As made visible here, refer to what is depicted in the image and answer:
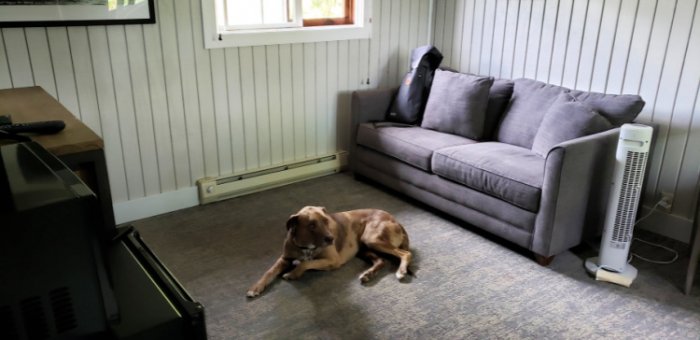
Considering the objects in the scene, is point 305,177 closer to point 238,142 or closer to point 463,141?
point 238,142

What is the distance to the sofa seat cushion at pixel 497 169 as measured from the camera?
269 cm

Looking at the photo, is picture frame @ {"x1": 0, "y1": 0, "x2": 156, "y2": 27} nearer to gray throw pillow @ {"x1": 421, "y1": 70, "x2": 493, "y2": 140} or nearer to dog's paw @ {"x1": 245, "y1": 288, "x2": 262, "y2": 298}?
dog's paw @ {"x1": 245, "y1": 288, "x2": 262, "y2": 298}

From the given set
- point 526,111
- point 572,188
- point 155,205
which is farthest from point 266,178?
point 572,188

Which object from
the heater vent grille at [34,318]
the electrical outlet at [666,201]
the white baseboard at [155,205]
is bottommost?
the white baseboard at [155,205]

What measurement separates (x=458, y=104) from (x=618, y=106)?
0.94 metres

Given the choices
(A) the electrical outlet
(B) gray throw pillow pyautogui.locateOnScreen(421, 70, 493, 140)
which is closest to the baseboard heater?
(B) gray throw pillow pyautogui.locateOnScreen(421, 70, 493, 140)

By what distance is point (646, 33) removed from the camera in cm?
297

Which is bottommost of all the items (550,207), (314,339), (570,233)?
(314,339)

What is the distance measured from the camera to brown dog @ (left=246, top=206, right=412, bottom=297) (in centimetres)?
249

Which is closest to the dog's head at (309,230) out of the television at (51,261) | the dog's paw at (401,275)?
the dog's paw at (401,275)

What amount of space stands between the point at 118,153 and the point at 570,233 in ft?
8.28

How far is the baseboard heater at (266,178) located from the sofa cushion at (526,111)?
4.11ft

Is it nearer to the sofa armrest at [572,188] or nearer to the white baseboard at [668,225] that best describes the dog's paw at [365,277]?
the sofa armrest at [572,188]

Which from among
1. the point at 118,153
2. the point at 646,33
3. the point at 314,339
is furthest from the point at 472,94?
the point at 118,153
